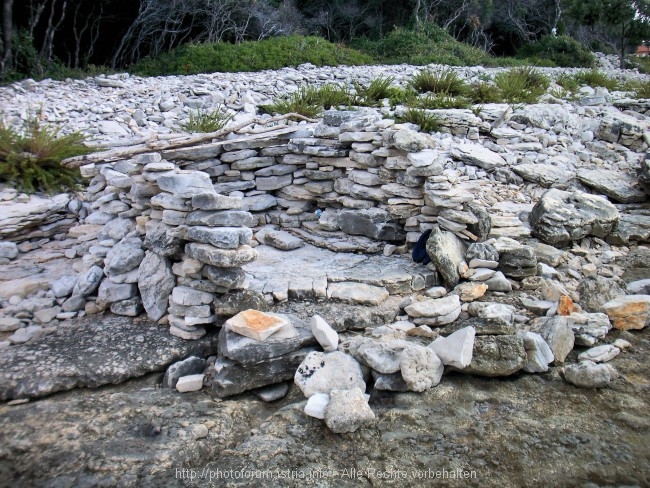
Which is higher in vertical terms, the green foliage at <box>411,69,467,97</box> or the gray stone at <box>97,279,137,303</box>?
the green foliage at <box>411,69,467,97</box>

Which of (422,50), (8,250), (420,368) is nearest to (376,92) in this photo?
(8,250)

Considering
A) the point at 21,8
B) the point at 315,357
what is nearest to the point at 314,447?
the point at 315,357

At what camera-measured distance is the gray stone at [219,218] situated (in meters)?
4.39

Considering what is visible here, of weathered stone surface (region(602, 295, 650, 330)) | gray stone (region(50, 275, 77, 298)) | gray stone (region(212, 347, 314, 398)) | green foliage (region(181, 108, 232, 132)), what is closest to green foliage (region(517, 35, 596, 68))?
green foliage (region(181, 108, 232, 132))

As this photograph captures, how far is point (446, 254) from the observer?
4973 millimetres

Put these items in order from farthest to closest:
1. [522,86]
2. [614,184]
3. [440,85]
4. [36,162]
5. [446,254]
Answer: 1. [522,86]
2. [440,85]
3. [614,184]
4. [36,162]
5. [446,254]

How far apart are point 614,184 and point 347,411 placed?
548cm

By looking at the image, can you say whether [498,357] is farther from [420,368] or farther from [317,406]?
[317,406]

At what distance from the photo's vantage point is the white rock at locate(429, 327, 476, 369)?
3.75 meters

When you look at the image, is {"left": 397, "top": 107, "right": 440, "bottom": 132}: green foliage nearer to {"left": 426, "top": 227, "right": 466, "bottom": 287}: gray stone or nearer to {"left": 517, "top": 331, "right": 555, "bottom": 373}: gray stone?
{"left": 426, "top": 227, "right": 466, "bottom": 287}: gray stone

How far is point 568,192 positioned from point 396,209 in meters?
2.19

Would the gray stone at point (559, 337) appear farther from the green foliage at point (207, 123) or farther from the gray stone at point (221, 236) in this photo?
the green foliage at point (207, 123)

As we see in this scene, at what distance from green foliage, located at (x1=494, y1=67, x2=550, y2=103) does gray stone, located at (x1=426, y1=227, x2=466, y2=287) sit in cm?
521

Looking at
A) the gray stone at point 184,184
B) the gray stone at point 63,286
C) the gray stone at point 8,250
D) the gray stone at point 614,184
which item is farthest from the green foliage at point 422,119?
the gray stone at point 8,250
